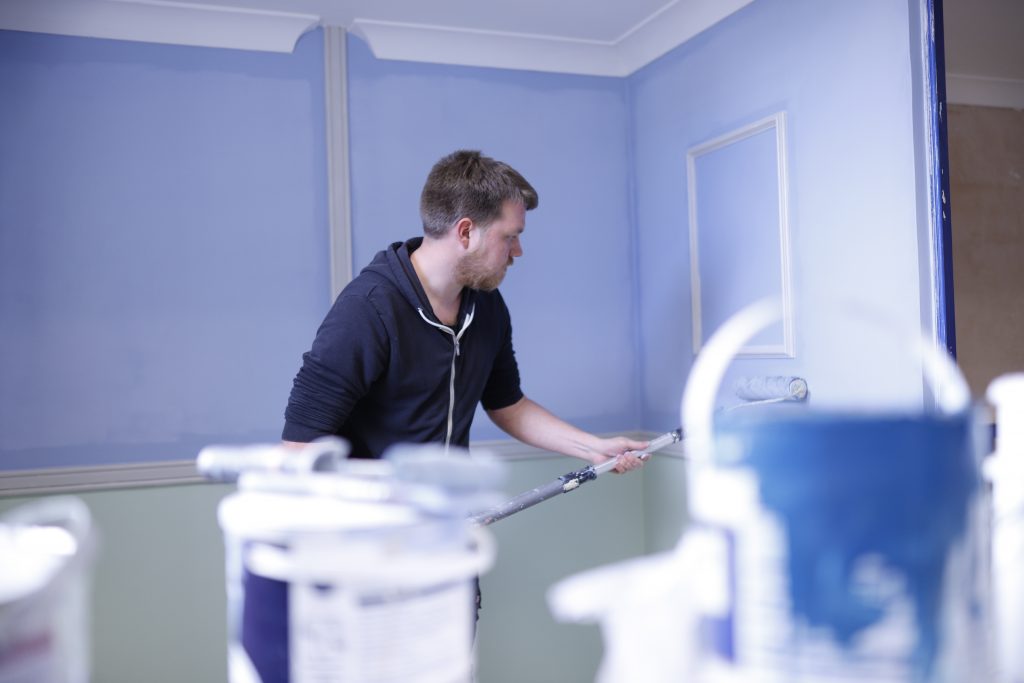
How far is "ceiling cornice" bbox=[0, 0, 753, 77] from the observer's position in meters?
2.39

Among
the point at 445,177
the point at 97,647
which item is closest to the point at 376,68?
the point at 445,177

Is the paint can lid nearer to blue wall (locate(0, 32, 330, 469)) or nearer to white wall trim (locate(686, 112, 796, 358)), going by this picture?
white wall trim (locate(686, 112, 796, 358))

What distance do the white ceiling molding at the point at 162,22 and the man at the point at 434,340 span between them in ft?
3.06

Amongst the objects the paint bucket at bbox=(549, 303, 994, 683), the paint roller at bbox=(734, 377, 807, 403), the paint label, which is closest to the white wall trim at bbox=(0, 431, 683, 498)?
the paint roller at bbox=(734, 377, 807, 403)

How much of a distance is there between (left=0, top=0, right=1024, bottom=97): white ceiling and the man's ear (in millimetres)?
964

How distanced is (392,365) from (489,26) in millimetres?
1482

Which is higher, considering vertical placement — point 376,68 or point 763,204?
point 376,68

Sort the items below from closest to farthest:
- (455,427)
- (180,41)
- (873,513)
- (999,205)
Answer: (873,513)
(455,427)
(180,41)
(999,205)

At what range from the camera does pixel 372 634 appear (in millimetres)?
541

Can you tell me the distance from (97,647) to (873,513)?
2.49 metres

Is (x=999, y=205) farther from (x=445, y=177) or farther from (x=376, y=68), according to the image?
(x=376, y=68)

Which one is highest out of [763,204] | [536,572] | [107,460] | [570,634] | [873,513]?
[763,204]

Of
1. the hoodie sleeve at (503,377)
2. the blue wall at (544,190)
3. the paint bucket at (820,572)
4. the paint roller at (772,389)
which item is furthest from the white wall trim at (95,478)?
the paint bucket at (820,572)

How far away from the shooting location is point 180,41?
2.49 meters
